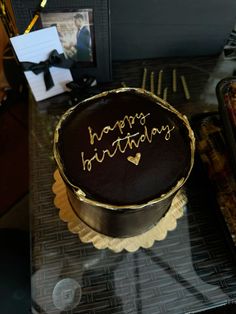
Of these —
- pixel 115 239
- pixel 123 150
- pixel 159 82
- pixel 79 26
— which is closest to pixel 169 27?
Result: pixel 159 82

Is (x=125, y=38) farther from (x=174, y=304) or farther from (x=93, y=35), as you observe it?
(x=174, y=304)

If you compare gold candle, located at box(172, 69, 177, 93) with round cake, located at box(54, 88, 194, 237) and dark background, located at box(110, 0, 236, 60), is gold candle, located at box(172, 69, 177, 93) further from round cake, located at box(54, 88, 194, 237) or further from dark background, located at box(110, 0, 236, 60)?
round cake, located at box(54, 88, 194, 237)

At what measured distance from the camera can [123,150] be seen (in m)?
0.55

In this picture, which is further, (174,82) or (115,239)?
(174,82)

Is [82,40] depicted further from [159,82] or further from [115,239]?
[115,239]

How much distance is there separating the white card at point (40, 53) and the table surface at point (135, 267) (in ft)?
0.64

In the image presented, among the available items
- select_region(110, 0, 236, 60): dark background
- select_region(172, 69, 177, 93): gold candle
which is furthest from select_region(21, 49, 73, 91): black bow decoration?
select_region(172, 69, 177, 93): gold candle

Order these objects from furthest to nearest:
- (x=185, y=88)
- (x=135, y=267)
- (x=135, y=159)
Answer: (x=185, y=88) < (x=135, y=267) < (x=135, y=159)

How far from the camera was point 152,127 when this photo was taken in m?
0.58

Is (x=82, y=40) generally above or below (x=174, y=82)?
above

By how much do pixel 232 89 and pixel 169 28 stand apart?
0.26 metres

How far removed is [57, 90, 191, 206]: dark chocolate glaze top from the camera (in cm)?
52

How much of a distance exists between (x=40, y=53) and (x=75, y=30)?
0.32 feet

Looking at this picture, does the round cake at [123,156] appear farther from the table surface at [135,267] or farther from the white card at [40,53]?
the white card at [40,53]
